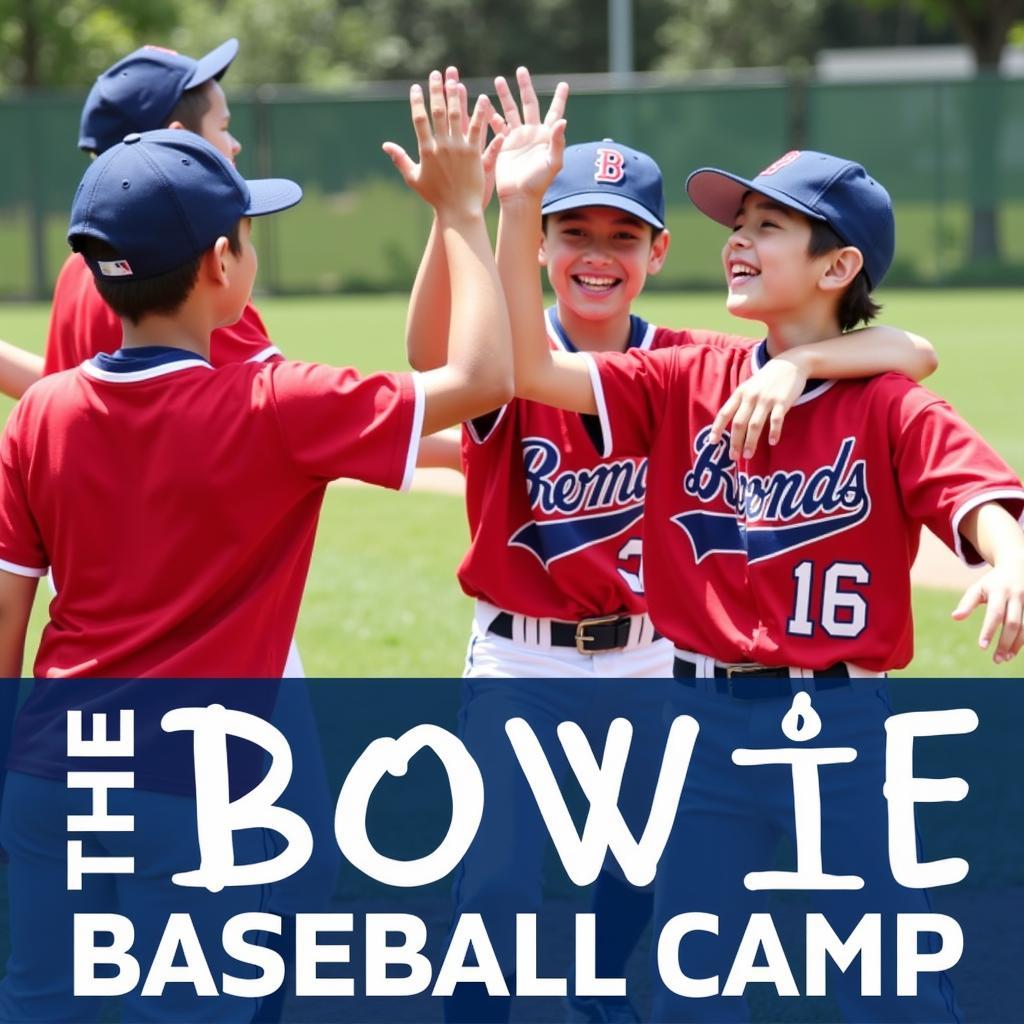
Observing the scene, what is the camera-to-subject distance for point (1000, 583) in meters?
2.53

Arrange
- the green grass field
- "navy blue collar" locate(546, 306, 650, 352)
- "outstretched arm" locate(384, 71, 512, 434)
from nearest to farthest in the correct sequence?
1. "outstretched arm" locate(384, 71, 512, 434)
2. "navy blue collar" locate(546, 306, 650, 352)
3. the green grass field

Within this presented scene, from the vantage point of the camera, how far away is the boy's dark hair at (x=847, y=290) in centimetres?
297

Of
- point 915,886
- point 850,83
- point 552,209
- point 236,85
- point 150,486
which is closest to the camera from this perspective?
point 150,486

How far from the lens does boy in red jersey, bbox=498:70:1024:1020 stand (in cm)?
279

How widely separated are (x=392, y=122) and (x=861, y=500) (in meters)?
22.6

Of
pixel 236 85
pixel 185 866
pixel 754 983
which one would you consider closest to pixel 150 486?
pixel 185 866

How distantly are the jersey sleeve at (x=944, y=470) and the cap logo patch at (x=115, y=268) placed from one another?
1273 mm


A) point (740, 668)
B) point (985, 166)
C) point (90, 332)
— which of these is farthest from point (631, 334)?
point (985, 166)

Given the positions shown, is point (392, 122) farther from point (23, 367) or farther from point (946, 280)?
point (23, 367)

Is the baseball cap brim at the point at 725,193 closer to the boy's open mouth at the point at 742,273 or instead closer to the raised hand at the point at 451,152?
the boy's open mouth at the point at 742,273

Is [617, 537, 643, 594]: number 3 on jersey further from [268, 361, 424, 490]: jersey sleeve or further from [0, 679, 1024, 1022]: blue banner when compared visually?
[268, 361, 424, 490]: jersey sleeve

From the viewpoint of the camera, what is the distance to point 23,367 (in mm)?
3615

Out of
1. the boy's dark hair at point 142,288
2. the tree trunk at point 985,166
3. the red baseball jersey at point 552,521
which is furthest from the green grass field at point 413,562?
the tree trunk at point 985,166

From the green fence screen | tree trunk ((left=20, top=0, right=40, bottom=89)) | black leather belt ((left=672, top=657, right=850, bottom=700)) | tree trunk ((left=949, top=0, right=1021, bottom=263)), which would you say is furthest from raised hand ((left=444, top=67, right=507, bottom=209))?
tree trunk ((left=20, top=0, right=40, bottom=89))
